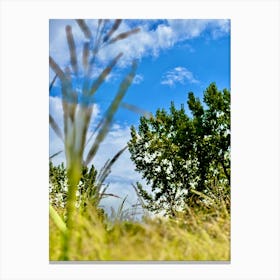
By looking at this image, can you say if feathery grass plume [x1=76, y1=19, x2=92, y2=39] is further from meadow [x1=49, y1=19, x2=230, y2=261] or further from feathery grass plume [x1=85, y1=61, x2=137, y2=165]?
feathery grass plume [x1=85, y1=61, x2=137, y2=165]

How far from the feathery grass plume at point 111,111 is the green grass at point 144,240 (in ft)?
1.09

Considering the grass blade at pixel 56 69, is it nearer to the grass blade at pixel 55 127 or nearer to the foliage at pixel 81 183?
the grass blade at pixel 55 127

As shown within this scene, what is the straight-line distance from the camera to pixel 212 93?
351cm

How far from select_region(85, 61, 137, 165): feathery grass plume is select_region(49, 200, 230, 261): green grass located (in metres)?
0.33

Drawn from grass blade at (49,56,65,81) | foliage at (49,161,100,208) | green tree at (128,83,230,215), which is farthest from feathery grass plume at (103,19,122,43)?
foliage at (49,161,100,208)

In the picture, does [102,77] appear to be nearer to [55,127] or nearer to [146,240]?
[55,127]

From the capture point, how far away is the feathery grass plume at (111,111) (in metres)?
3.42

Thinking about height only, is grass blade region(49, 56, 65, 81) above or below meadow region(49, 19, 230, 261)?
above

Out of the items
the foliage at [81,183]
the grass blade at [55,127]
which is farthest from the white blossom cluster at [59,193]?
the grass blade at [55,127]

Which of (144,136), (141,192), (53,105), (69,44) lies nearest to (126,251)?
(141,192)

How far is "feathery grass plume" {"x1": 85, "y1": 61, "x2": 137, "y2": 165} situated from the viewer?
11.2ft

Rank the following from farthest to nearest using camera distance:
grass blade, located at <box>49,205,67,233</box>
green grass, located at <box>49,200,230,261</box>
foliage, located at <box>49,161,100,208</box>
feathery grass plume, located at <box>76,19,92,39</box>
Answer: feathery grass plume, located at <box>76,19,92,39</box>, foliage, located at <box>49,161,100,208</box>, grass blade, located at <box>49,205,67,233</box>, green grass, located at <box>49,200,230,261</box>
